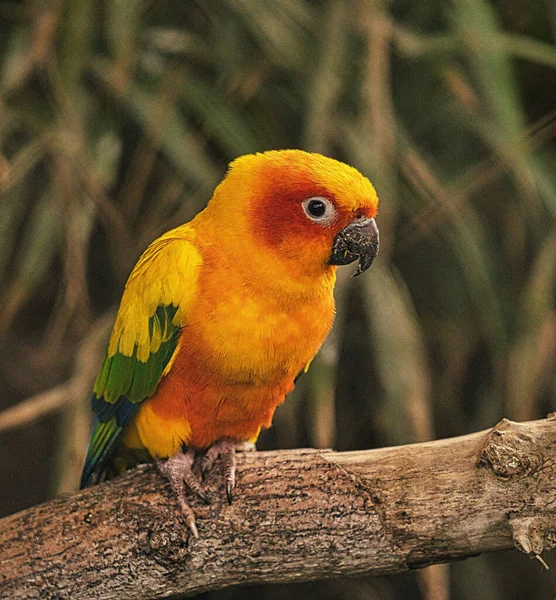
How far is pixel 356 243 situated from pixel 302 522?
52cm

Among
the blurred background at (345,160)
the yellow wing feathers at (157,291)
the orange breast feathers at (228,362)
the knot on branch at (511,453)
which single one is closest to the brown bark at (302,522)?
the knot on branch at (511,453)

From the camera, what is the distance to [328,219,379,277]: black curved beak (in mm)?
1576

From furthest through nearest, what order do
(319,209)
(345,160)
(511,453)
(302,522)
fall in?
(345,160) → (319,209) → (302,522) → (511,453)

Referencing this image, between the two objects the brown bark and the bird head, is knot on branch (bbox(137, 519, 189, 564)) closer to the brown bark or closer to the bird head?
the brown bark

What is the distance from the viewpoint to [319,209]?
1558 millimetres

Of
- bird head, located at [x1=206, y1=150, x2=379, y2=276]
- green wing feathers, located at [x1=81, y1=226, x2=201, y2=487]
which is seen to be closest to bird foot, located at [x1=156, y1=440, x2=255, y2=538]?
green wing feathers, located at [x1=81, y1=226, x2=201, y2=487]

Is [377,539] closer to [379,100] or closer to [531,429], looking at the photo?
[531,429]

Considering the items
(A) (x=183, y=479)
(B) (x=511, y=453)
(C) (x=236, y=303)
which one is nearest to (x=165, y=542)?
(A) (x=183, y=479)

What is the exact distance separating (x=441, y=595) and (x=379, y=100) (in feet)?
4.07

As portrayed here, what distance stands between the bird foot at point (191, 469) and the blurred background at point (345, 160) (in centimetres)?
43

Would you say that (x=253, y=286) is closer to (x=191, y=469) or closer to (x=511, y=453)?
(x=191, y=469)

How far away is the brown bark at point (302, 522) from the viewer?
1.36 metres

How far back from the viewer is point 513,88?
2.23 metres

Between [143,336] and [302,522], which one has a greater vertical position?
[143,336]
